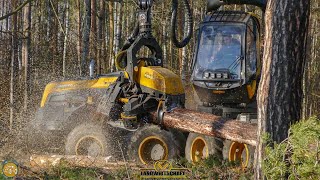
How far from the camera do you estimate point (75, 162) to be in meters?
8.67

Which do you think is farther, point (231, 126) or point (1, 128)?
point (1, 128)

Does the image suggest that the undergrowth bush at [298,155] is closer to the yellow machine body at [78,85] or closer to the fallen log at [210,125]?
the fallen log at [210,125]

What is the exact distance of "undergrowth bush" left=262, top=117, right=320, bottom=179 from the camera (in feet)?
15.1

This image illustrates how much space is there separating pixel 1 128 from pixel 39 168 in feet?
21.1

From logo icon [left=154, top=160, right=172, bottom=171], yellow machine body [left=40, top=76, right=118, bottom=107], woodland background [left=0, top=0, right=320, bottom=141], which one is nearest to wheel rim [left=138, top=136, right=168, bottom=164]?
logo icon [left=154, top=160, right=172, bottom=171]

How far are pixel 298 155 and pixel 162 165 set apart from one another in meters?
3.80

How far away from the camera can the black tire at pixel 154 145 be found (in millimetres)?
8828

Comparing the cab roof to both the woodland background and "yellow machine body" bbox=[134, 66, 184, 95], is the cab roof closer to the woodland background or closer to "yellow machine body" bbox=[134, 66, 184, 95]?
"yellow machine body" bbox=[134, 66, 184, 95]

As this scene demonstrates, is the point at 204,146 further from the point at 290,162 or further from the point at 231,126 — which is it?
the point at 290,162

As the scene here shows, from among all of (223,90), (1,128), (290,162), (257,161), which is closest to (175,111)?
(223,90)

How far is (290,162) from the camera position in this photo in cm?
486

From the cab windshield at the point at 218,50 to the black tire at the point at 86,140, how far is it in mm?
2348

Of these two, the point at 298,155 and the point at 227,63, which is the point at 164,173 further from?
the point at 227,63

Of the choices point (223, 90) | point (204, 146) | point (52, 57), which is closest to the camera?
point (204, 146)
